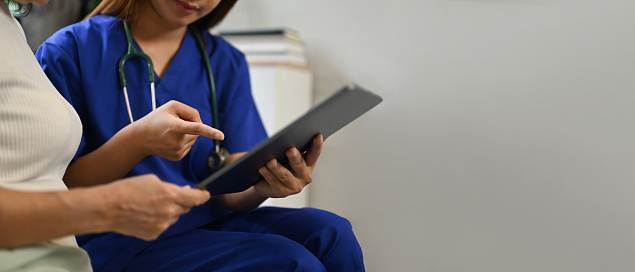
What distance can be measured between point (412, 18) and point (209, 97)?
0.70m

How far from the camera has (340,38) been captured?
1574mm

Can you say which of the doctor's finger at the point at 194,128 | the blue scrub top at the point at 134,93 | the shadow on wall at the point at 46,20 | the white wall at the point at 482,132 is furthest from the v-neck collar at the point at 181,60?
the white wall at the point at 482,132

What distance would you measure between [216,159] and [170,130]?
0.69 ft

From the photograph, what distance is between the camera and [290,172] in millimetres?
782

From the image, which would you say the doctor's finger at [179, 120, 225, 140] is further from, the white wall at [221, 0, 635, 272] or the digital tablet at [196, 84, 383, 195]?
the white wall at [221, 0, 635, 272]

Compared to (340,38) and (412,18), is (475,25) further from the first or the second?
(340,38)

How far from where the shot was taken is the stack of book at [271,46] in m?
1.48

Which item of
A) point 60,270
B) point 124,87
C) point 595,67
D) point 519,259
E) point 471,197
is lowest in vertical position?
point 519,259

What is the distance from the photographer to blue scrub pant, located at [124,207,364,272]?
762mm

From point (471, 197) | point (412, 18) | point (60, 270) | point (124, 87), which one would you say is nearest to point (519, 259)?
point (471, 197)

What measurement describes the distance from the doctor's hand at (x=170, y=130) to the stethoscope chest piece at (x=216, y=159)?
0.15 metres

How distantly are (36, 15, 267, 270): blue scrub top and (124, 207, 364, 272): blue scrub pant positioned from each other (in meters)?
0.04

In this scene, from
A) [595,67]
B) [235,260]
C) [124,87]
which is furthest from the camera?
[595,67]

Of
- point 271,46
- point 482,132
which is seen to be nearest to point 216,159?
point 271,46
